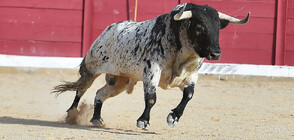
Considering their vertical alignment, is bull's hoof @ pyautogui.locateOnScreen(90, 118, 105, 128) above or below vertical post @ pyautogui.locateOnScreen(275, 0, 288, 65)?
above

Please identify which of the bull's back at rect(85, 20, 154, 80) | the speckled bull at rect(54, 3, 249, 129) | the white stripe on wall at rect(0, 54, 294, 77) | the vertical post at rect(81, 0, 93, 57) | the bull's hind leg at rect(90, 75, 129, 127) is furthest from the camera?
the vertical post at rect(81, 0, 93, 57)

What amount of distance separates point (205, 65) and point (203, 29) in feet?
18.2

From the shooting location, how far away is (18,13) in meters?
11.5

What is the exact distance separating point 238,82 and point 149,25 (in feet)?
16.7

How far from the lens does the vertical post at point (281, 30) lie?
11.6 meters

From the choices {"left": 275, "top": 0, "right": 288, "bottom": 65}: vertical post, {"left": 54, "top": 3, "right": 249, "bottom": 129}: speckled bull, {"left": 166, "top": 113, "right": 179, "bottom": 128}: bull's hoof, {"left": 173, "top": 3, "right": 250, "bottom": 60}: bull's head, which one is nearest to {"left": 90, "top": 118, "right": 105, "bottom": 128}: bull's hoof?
{"left": 54, "top": 3, "right": 249, "bottom": 129}: speckled bull

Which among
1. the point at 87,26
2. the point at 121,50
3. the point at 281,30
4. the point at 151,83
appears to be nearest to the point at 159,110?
the point at 121,50

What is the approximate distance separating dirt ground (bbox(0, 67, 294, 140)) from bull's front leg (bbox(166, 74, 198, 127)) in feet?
0.38

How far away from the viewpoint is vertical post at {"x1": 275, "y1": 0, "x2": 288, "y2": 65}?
11586 millimetres

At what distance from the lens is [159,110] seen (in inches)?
319

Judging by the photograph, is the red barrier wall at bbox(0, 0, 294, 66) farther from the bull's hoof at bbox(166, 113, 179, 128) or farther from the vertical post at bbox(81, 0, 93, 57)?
the bull's hoof at bbox(166, 113, 179, 128)

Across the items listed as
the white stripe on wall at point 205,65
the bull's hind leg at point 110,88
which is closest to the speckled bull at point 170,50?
the bull's hind leg at point 110,88

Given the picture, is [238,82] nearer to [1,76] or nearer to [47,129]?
[1,76]

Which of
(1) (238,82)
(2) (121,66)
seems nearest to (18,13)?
(1) (238,82)
